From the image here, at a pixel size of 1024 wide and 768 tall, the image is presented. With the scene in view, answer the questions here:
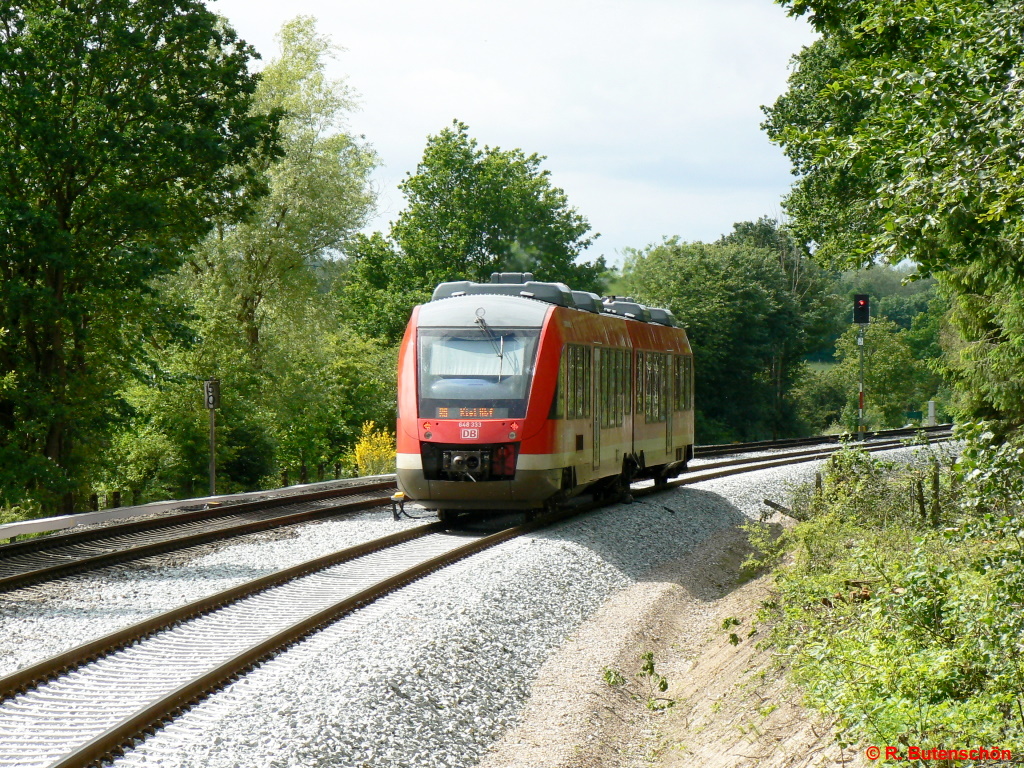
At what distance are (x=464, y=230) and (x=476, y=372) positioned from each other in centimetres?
3433

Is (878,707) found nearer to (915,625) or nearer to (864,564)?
(915,625)

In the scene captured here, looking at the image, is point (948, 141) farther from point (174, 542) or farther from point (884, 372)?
point (884, 372)

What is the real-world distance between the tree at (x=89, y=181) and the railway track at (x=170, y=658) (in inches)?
469

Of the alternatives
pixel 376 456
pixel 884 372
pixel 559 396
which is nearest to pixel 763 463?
pixel 376 456

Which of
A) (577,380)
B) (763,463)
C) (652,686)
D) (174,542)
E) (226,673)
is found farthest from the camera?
(763,463)

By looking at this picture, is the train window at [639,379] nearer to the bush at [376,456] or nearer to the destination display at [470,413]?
the destination display at [470,413]

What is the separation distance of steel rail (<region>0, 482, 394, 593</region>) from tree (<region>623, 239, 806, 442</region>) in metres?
38.0

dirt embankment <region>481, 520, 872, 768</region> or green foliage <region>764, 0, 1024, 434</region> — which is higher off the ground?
green foliage <region>764, 0, 1024, 434</region>

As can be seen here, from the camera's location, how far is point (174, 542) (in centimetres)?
1345

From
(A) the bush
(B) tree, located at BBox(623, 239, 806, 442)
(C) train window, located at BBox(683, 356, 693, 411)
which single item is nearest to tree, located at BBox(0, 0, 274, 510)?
(A) the bush

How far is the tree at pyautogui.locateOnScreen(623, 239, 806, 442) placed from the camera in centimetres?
5522

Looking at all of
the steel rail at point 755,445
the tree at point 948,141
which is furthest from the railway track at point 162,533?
the steel rail at point 755,445

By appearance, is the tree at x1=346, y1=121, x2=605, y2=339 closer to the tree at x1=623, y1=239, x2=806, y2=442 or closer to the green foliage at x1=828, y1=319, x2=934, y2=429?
the tree at x1=623, y1=239, x2=806, y2=442

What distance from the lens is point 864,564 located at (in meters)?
7.94
